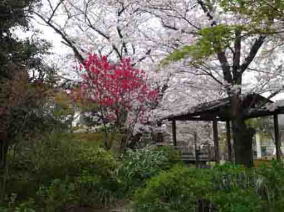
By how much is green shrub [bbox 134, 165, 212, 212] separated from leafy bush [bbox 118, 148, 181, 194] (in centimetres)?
222

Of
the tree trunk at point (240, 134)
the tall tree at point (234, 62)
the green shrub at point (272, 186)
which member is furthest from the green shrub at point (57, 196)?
the tree trunk at point (240, 134)

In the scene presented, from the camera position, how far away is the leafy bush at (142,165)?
26.2ft

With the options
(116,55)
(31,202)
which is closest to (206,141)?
(116,55)

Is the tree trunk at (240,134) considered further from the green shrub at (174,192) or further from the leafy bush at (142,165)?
the green shrub at (174,192)

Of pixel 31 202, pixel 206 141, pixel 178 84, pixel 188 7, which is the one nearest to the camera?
pixel 31 202

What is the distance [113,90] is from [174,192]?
4.23m

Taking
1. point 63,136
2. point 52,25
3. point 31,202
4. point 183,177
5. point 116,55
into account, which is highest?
point 52,25

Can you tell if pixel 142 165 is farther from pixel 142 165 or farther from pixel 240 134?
pixel 240 134

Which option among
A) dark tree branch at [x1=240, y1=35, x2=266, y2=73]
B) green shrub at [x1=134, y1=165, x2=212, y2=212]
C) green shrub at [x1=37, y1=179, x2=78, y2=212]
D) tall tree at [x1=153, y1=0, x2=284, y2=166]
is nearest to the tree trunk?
tall tree at [x1=153, y1=0, x2=284, y2=166]

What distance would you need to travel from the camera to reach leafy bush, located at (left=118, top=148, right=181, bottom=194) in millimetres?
7973

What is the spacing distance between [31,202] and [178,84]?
7338 mm

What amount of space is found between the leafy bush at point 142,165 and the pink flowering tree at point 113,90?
1.17m

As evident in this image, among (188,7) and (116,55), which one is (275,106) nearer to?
(188,7)

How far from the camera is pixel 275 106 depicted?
10.9 meters
